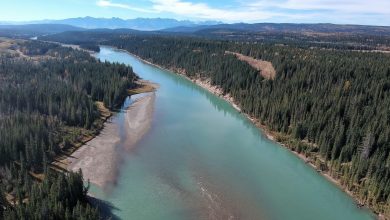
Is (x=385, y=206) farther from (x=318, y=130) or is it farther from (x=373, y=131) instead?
(x=318, y=130)

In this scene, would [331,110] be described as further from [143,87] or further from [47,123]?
[143,87]

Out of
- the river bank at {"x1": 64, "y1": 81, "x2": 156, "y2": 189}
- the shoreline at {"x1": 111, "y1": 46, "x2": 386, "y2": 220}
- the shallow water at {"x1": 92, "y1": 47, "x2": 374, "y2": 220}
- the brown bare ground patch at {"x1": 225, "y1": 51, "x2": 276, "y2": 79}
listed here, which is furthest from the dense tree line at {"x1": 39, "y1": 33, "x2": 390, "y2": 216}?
the river bank at {"x1": 64, "y1": 81, "x2": 156, "y2": 189}

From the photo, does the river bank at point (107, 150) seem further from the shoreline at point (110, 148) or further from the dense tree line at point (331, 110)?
the dense tree line at point (331, 110)

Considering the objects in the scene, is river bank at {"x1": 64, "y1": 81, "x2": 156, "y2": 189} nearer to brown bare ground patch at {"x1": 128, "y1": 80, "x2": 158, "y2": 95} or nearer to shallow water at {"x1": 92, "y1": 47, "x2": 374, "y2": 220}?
shallow water at {"x1": 92, "y1": 47, "x2": 374, "y2": 220}

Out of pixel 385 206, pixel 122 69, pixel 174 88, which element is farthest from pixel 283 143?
pixel 122 69

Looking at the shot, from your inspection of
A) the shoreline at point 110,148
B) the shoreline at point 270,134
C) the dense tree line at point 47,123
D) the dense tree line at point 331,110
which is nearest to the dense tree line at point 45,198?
the dense tree line at point 47,123

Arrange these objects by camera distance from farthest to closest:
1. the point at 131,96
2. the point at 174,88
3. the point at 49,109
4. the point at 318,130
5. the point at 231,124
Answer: the point at 174,88 < the point at 131,96 < the point at 231,124 < the point at 49,109 < the point at 318,130
